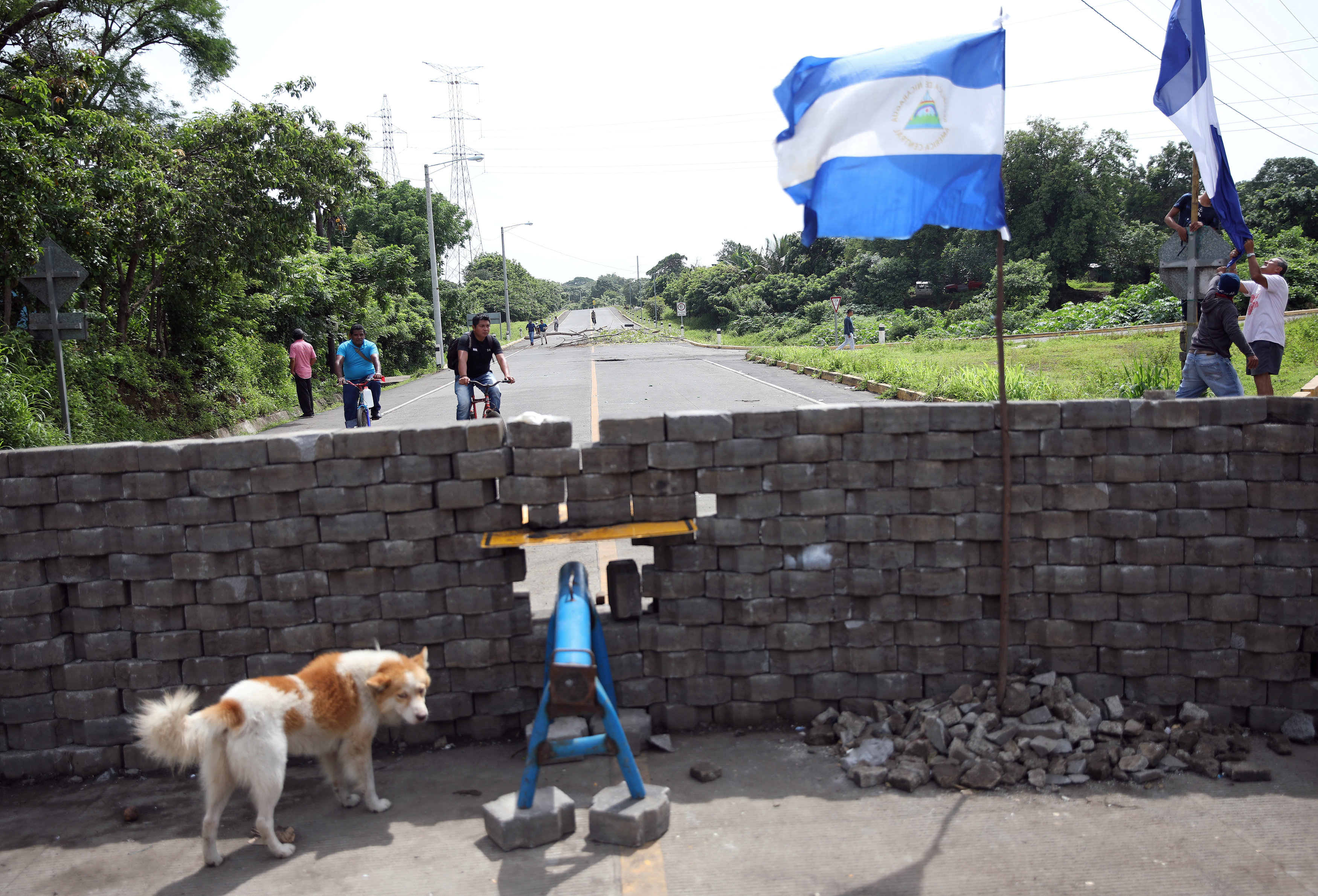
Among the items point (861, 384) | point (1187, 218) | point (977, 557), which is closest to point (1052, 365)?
point (861, 384)

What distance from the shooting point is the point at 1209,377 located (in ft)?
27.0

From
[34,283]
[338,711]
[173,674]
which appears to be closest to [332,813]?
[338,711]

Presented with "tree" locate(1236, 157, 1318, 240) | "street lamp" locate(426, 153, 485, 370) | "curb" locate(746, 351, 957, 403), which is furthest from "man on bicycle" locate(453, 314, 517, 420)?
"tree" locate(1236, 157, 1318, 240)

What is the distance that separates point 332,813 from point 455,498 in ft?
A: 6.02

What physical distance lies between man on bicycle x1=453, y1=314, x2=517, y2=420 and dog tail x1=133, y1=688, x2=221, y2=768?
25.2 ft

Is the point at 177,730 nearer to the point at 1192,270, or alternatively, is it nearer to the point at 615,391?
the point at 1192,270

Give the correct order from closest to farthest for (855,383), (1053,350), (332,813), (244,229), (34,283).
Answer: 1. (332,813)
2. (34,283)
3. (244,229)
4. (855,383)
5. (1053,350)

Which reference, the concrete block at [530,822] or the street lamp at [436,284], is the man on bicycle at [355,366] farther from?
the street lamp at [436,284]

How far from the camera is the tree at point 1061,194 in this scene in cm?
5312

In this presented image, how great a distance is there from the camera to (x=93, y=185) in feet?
47.7

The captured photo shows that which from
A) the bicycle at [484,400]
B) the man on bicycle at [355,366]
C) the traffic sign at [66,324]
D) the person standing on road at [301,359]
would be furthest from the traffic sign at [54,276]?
the person standing on road at [301,359]

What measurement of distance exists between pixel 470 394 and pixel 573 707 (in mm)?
8536

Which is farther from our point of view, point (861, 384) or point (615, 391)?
point (615, 391)

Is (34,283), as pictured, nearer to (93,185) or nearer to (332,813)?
(93,185)
